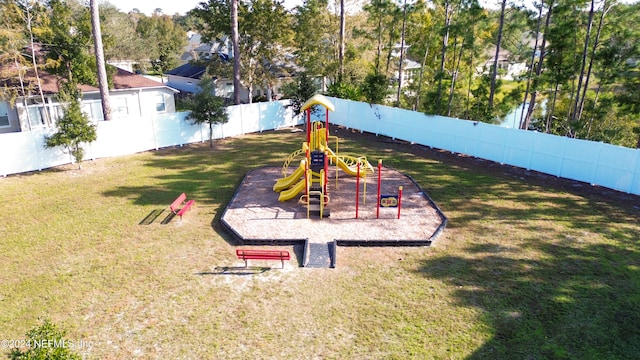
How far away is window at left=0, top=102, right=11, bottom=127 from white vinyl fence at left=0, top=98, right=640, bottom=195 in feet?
30.1

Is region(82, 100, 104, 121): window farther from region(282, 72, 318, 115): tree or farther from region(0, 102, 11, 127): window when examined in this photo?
region(282, 72, 318, 115): tree

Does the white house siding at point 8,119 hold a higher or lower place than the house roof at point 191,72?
lower

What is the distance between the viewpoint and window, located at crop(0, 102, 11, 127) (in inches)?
959

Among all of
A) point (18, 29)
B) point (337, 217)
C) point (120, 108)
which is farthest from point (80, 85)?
point (337, 217)

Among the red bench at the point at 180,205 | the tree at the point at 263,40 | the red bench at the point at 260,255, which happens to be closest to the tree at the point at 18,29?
the tree at the point at 263,40

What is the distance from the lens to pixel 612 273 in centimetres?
1023

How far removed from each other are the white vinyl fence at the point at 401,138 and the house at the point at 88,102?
269cm

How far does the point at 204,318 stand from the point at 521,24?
67.4 feet

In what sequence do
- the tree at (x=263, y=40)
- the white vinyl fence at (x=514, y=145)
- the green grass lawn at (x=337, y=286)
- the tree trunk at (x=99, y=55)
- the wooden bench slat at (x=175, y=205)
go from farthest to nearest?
the tree at (x=263, y=40)
the tree trunk at (x=99, y=55)
the white vinyl fence at (x=514, y=145)
the wooden bench slat at (x=175, y=205)
the green grass lawn at (x=337, y=286)

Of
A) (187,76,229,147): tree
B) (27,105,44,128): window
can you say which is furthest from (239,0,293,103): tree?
(27,105,44,128): window

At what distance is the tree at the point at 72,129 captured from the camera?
57.0 feet

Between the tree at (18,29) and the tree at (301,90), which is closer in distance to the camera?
the tree at (18,29)

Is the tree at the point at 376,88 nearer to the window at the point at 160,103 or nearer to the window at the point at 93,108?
the window at the point at 160,103

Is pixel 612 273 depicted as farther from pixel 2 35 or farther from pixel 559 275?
pixel 2 35
